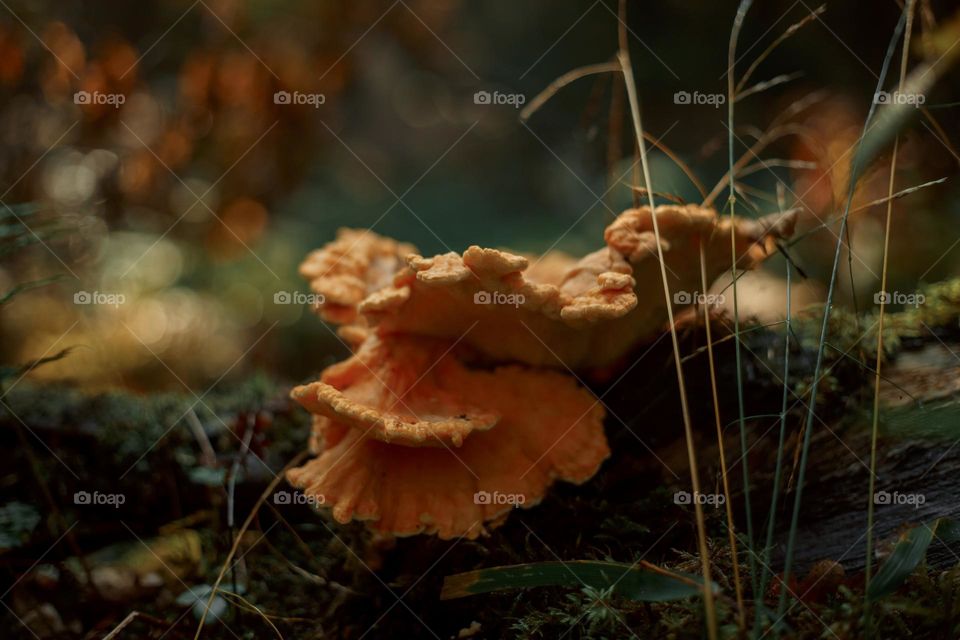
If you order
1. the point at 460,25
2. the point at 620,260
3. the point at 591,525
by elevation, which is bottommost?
the point at 591,525

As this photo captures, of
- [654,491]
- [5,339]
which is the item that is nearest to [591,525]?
A: [654,491]

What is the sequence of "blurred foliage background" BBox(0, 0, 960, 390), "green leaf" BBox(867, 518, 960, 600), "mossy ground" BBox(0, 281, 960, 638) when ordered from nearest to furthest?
"green leaf" BBox(867, 518, 960, 600), "mossy ground" BBox(0, 281, 960, 638), "blurred foliage background" BBox(0, 0, 960, 390)

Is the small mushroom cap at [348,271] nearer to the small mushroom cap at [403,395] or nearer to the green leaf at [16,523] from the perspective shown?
the small mushroom cap at [403,395]

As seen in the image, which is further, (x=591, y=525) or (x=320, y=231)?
(x=320, y=231)

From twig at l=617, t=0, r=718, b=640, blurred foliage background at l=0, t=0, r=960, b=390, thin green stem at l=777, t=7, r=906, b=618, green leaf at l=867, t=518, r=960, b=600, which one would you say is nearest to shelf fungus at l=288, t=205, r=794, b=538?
twig at l=617, t=0, r=718, b=640

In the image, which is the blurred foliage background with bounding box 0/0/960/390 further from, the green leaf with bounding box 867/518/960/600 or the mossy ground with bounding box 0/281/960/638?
the green leaf with bounding box 867/518/960/600

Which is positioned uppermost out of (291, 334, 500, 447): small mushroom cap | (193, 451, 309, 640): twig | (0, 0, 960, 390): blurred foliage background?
(0, 0, 960, 390): blurred foliage background

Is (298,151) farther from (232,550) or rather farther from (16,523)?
(232,550)

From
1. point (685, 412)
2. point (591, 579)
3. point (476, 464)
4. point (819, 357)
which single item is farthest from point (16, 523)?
point (819, 357)

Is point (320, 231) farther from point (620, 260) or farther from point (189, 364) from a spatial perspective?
point (620, 260)
